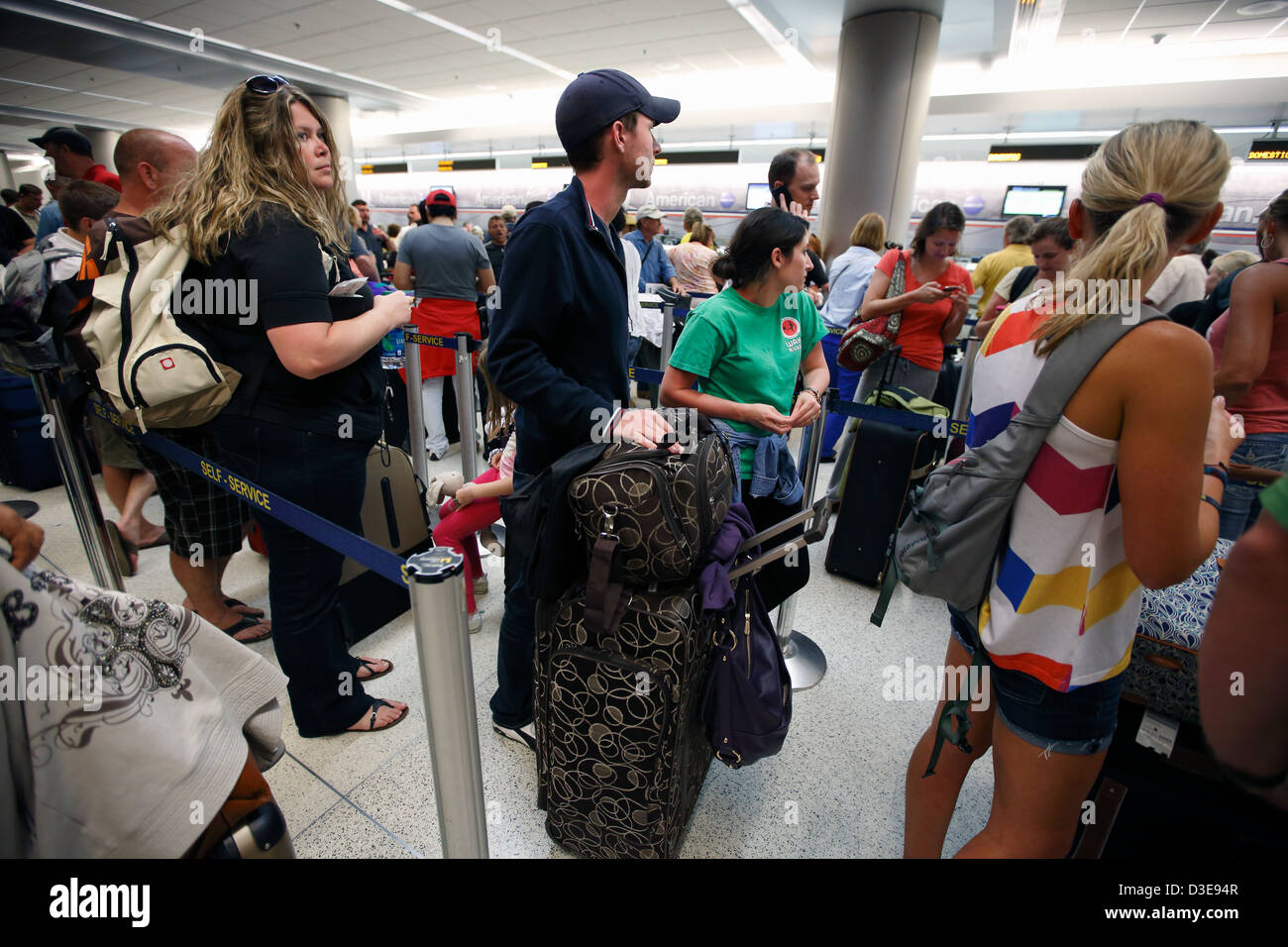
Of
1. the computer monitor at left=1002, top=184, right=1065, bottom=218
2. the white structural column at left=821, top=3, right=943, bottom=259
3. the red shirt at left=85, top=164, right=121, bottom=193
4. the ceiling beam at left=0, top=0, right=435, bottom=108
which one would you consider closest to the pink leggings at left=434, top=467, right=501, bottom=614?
the red shirt at left=85, top=164, right=121, bottom=193

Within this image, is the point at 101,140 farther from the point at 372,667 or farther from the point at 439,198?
the point at 372,667

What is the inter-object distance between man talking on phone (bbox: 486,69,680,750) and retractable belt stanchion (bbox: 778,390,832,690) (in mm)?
1099

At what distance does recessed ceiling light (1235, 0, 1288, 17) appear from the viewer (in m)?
5.57

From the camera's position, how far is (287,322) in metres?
1.37

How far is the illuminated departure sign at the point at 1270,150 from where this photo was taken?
7.62m

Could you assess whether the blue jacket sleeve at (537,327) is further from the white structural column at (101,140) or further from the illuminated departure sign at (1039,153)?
the white structural column at (101,140)

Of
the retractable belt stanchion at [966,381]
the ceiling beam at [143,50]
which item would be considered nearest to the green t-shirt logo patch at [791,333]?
the retractable belt stanchion at [966,381]

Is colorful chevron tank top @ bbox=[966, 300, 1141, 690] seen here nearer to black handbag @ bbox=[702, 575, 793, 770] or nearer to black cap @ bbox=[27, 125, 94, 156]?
black handbag @ bbox=[702, 575, 793, 770]

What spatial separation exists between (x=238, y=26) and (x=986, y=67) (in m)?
10.7

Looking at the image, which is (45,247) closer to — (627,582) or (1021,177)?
(627,582)

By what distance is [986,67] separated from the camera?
333 inches
